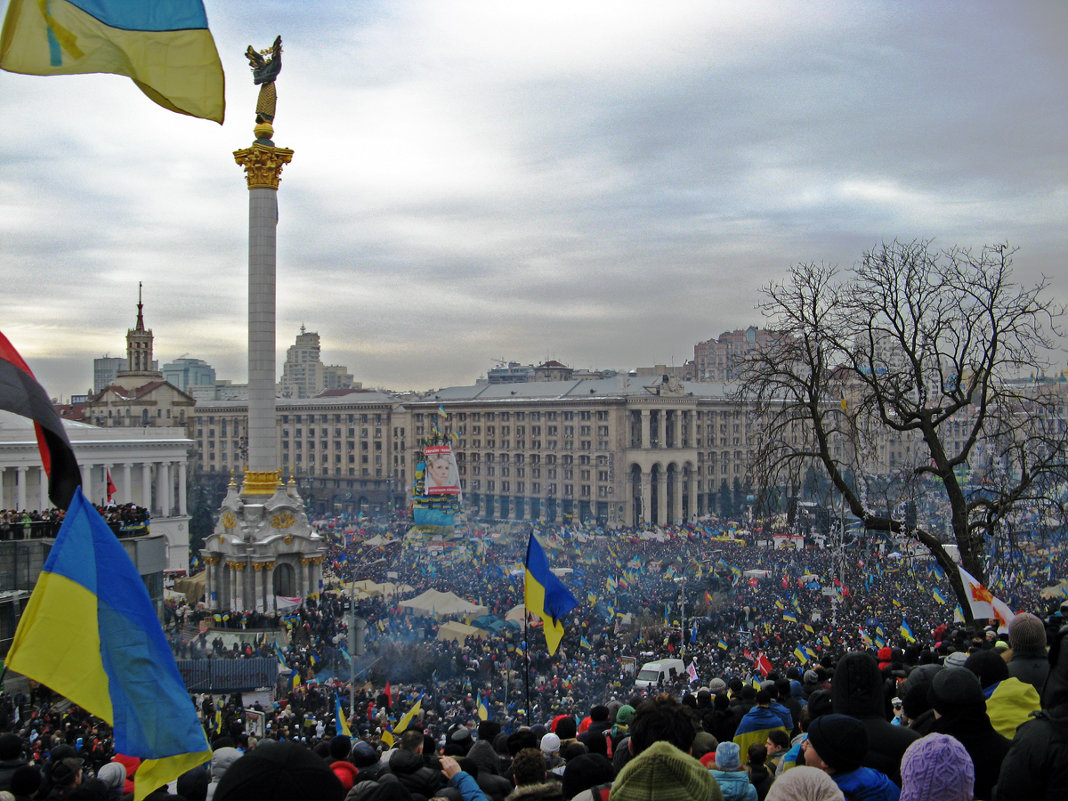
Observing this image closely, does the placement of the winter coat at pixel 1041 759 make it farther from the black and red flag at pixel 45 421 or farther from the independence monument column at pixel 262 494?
the independence monument column at pixel 262 494

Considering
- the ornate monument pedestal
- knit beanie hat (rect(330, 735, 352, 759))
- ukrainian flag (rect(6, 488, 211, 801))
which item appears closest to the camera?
ukrainian flag (rect(6, 488, 211, 801))

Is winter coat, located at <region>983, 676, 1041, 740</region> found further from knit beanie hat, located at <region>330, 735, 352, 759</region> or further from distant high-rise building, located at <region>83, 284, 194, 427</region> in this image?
distant high-rise building, located at <region>83, 284, 194, 427</region>

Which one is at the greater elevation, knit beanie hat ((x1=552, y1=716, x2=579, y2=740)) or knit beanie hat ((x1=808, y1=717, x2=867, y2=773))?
knit beanie hat ((x1=808, y1=717, x2=867, y2=773))

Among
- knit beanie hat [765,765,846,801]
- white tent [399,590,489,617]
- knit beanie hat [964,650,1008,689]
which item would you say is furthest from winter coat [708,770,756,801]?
white tent [399,590,489,617]

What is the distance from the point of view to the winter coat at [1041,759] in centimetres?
Result: 410

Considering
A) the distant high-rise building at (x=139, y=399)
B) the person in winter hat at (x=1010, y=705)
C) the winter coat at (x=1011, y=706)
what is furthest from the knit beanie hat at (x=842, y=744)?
the distant high-rise building at (x=139, y=399)

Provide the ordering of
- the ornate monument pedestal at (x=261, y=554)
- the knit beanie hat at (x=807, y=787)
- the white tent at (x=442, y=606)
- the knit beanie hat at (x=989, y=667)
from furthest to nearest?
the ornate monument pedestal at (x=261, y=554)
the white tent at (x=442, y=606)
the knit beanie hat at (x=989, y=667)
the knit beanie hat at (x=807, y=787)

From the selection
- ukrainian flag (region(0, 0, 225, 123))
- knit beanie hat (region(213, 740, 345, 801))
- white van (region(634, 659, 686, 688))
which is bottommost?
white van (region(634, 659, 686, 688))

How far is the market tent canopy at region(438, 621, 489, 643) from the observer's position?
83.6ft

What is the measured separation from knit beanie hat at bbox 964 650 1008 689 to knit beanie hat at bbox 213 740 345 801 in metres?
4.91

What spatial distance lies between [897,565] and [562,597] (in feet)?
83.0

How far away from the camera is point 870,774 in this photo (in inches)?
187

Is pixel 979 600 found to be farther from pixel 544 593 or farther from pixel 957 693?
pixel 957 693

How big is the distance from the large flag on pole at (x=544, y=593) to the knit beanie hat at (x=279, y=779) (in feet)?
37.2
